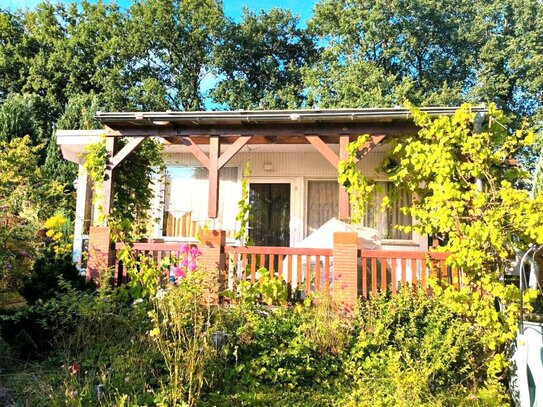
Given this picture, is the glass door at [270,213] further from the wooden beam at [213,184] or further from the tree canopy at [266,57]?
the tree canopy at [266,57]

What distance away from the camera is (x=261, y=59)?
22594 mm

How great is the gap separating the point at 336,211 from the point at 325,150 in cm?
284

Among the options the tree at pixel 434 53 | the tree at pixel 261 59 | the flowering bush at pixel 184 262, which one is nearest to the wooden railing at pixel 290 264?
the flowering bush at pixel 184 262

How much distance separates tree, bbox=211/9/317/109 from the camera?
840 inches

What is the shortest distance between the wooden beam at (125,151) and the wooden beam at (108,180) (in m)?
0.07

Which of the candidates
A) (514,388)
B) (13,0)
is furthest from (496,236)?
(13,0)

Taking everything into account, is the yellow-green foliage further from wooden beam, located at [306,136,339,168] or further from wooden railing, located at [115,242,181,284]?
wooden railing, located at [115,242,181,284]

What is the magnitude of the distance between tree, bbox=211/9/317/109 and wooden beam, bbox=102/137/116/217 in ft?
48.8

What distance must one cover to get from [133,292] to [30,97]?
671 inches

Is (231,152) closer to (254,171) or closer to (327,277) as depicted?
(327,277)

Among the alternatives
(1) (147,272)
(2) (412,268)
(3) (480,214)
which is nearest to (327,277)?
(2) (412,268)

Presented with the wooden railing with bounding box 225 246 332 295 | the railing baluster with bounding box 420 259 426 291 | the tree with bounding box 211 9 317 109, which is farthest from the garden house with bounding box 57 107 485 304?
the tree with bounding box 211 9 317 109

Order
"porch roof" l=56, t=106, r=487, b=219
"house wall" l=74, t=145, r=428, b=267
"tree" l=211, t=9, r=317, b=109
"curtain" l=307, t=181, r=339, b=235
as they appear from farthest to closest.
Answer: "tree" l=211, t=9, r=317, b=109
"curtain" l=307, t=181, r=339, b=235
"house wall" l=74, t=145, r=428, b=267
"porch roof" l=56, t=106, r=487, b=219

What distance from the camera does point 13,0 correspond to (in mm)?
22250
